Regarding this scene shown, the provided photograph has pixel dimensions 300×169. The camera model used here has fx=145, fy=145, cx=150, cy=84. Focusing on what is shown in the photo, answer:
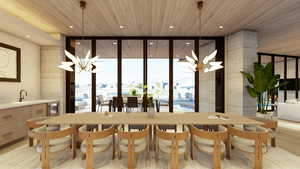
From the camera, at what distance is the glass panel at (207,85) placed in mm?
5305

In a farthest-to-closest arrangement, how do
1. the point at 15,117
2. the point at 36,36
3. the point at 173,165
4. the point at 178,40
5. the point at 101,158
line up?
the point at 178,40 < the point at 36,36 < the point at 15,117 < the point at 101,158 < the point at 173,165

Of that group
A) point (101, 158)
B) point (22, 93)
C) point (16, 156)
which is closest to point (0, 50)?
point (22, 93)

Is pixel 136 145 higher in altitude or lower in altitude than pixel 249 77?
lower

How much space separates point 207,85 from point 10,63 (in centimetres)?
619

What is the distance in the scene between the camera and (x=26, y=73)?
441 cm

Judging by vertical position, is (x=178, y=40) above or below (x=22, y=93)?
above

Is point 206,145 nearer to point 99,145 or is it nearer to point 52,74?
point 99,145

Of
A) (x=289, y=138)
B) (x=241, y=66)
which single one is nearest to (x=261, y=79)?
(x=241, y=66)

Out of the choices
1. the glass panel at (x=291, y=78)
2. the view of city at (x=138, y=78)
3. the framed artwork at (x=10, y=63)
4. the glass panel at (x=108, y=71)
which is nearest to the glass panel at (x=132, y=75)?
the view of city at (x=138, y=78)

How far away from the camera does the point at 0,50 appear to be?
11.8 ft

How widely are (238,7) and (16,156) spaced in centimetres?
538

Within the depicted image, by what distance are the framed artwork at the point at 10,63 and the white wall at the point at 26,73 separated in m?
0.12

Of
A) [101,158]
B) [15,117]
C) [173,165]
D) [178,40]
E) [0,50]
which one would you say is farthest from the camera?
[178,40]

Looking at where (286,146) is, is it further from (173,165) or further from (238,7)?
(238,7)
